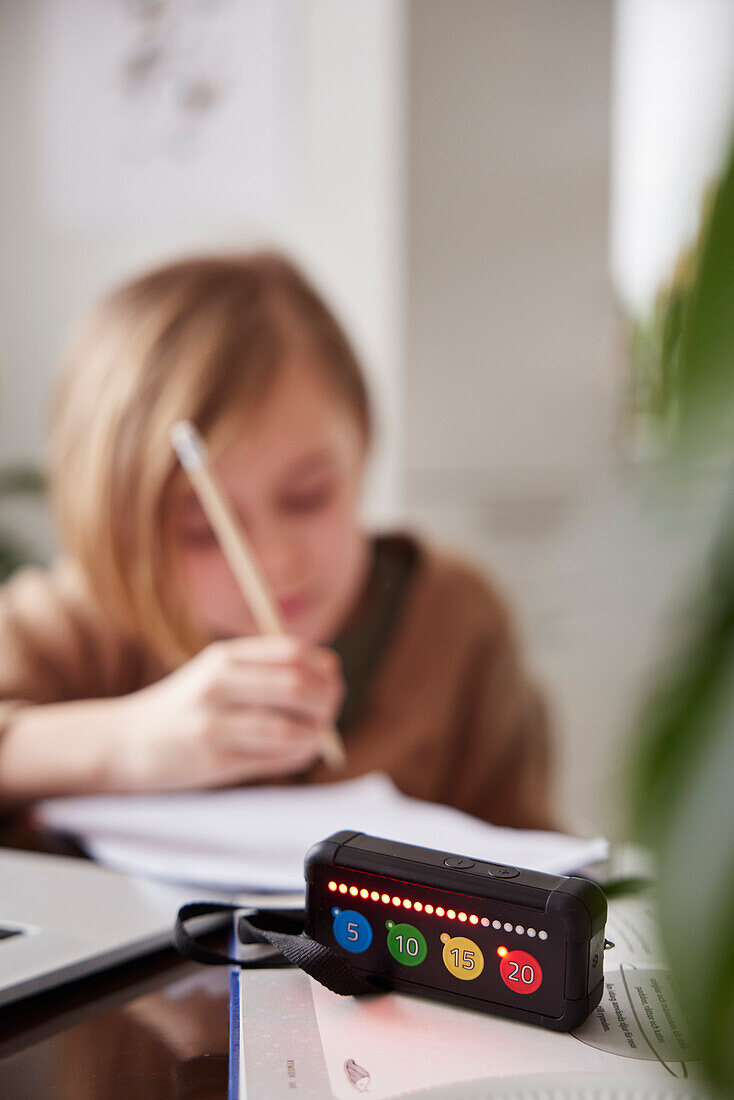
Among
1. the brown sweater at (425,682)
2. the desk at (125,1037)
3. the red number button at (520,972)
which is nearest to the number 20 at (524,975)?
the red number button at (520,972)

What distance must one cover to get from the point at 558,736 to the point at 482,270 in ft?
1.20

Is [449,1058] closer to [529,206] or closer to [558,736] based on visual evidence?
[558,736]

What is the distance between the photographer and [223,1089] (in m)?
0.39

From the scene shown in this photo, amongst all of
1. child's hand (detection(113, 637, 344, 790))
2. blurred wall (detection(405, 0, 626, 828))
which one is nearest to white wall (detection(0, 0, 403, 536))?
blurred wall (detection(405, 0, 626, 828))

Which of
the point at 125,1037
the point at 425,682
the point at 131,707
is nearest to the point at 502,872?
the point at 125,1037

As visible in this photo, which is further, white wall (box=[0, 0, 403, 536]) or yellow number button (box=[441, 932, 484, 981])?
white wall (box=[0, 0, 403, 536])

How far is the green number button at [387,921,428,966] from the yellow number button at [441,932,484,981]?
1 centimetres

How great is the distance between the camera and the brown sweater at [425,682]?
2.48ft

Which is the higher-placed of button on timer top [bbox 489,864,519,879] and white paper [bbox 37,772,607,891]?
button on timer top [bbox 489,864,519,879]

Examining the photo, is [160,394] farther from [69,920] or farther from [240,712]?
[69,920]

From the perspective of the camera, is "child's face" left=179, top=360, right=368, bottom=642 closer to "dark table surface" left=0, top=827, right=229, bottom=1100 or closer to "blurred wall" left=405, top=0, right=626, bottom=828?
"blurred wall" left=405, top=0, right=626, bottom=828

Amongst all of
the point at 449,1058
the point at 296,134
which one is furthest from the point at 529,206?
the point at 449,1058

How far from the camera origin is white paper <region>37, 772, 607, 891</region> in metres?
0.75

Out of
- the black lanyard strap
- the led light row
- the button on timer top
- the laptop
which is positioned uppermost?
the button on timer top
